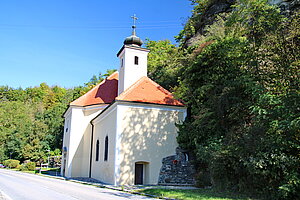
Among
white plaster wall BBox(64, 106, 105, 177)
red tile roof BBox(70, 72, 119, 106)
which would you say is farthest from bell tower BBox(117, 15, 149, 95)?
white plaster wall BBox(64, 106, 105, 177)

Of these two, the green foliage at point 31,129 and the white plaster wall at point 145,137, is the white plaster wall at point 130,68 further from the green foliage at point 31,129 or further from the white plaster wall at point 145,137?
the green foliage at point 31,129

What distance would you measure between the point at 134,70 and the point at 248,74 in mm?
11970

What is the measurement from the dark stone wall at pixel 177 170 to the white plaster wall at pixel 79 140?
33.4 feet

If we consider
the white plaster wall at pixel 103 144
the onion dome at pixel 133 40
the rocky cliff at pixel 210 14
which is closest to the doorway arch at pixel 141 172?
the white plaster wall at pixel 103 144

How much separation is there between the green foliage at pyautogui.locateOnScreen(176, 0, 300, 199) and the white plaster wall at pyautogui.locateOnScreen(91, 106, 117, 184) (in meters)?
4.93

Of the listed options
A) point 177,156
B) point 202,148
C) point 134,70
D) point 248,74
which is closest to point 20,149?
point 134,70

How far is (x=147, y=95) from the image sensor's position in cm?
2014

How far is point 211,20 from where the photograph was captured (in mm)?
26859

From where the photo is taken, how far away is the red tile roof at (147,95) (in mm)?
19344

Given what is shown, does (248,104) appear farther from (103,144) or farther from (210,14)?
(210,14)

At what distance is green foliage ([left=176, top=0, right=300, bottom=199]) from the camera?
1012cm

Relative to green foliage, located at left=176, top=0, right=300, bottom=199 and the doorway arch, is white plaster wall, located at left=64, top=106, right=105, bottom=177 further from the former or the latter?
green foliage, located at left=176, top=0, right=300, bottom=199

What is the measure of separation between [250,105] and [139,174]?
937 cm

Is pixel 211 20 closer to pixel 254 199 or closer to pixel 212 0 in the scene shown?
pixel 212 0
